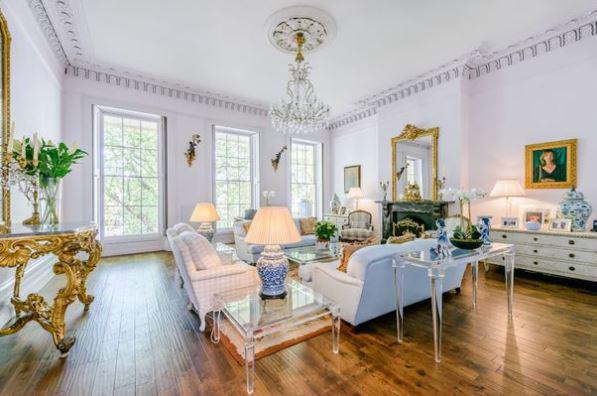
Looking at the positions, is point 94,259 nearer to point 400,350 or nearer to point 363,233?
point 400,350

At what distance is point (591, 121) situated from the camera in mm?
3703

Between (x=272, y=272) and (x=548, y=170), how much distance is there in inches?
179

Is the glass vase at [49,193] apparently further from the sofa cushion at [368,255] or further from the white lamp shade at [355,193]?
the white lamp shade at [355,193]

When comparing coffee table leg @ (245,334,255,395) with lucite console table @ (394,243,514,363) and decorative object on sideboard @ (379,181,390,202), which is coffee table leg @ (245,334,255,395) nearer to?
lucite console table @ (394,243,514,363)

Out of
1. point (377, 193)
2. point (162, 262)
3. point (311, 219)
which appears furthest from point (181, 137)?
point (377, 193)

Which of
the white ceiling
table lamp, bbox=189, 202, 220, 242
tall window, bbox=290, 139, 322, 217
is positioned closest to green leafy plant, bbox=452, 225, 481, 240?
the white ceiling

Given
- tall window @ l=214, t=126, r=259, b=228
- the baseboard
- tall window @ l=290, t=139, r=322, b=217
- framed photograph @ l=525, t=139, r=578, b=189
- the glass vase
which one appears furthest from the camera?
tall window @ l=290, t=139, r=322, b=217

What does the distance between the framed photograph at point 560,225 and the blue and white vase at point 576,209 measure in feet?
0.18

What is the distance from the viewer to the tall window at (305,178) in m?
7.89

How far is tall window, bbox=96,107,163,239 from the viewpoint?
533cm

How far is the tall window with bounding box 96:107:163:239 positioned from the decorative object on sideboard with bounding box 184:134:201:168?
0.57m

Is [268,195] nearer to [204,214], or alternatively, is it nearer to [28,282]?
[204,214]

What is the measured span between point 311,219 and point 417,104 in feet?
10.7

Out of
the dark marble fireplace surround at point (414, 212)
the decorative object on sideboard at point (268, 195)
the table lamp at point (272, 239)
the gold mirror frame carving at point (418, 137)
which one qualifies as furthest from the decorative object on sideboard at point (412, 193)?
the table lamp at point (272, 239)
